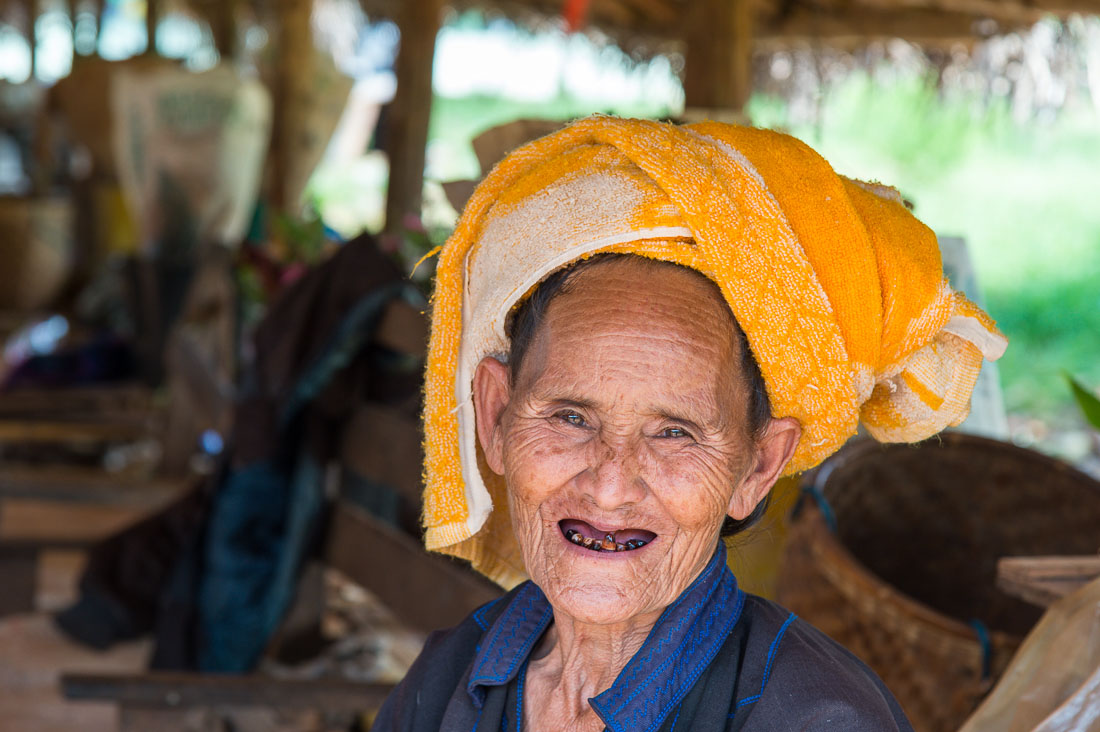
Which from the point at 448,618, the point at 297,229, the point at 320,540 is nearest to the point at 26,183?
the point at 297,229

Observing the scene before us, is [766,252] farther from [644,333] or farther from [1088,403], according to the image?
[1088,403]

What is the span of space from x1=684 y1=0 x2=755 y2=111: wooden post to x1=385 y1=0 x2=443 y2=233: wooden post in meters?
1.16

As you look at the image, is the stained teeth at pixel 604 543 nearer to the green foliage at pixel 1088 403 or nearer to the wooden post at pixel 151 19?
the green foliage at pixel 1088 403

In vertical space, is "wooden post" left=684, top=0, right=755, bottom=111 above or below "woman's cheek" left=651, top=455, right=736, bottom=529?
above

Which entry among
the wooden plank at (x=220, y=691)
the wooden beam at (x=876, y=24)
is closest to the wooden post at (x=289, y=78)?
the wooden beam at (x=876, y=24)

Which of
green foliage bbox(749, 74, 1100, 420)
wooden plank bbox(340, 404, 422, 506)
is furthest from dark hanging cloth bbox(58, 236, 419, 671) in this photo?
green foliage bbox(749, 74, 1100, 420)

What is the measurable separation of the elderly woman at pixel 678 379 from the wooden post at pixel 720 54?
2777 millimetres

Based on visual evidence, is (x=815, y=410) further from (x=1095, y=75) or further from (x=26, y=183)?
(x=26, y=183)

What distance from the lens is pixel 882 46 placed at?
19.1ft

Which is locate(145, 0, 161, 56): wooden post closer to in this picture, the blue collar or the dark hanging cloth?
the dark hanging cloth

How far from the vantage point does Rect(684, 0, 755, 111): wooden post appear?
3.94m

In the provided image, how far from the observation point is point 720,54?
396cm

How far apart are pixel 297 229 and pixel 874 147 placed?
13.1 m

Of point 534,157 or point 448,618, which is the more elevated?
point 534,157
